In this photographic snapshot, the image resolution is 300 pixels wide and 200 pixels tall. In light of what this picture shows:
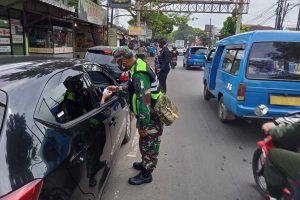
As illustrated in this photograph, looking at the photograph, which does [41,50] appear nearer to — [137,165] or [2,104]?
[137,165]

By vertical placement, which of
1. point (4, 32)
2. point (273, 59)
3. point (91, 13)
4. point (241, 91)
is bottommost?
point (241, 91)

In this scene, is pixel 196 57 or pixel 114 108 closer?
pixel 114 108

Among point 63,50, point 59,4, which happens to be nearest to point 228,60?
point 59,4

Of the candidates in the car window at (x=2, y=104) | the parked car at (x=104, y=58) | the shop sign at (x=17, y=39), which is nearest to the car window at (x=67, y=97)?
the car window at (x=2, y=104)

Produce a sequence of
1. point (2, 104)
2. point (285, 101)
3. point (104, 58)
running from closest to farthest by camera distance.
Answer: point (2, 104)
point (285, 101)
point (104, 58)

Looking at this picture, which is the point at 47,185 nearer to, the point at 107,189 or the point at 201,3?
the point at 107,189

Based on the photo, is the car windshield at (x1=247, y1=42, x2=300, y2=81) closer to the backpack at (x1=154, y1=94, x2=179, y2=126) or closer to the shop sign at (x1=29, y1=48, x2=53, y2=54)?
the backpack at (x1=154, y1=94, x2=179, y2=126)

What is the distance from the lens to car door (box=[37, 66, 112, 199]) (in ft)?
8.02

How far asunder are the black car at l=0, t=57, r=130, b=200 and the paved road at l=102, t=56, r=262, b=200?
0.90 meters

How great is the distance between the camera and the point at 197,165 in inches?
195

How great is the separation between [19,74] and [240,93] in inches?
169

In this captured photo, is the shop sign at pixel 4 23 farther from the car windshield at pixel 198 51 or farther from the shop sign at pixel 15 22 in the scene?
the car windshield at pixel 198 51

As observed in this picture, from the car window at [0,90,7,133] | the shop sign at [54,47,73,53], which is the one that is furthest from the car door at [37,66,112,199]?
the shop sign at [54,47,73,53]

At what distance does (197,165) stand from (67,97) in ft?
7.97
